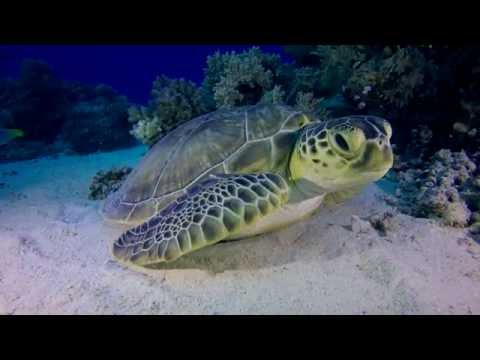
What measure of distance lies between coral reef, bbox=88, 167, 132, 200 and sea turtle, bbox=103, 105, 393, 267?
1.34 metres

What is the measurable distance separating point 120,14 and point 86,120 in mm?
7959

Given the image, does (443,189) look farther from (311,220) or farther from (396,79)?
(396,79)

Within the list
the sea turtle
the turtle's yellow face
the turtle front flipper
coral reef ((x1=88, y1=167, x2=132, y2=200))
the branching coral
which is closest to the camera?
the turtle front flipper

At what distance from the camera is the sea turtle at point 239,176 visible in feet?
7.35

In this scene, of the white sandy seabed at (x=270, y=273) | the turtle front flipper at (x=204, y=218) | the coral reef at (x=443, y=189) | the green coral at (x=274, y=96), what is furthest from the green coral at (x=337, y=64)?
the turtle front flipper at (x=204, y=218)

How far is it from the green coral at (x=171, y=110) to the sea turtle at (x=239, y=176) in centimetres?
194

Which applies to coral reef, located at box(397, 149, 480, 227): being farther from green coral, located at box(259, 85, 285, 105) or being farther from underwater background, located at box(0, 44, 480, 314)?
green coral, located at box(259, 85, 285, 105)

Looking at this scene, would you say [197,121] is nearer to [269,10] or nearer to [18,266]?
[269,10]

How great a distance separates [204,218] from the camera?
219 centimetres

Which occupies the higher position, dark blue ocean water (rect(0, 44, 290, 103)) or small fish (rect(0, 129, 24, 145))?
small fish (rect(0, 129, 24, 145))

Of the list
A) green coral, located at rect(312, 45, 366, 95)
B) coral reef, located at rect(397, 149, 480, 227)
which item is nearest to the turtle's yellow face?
coral reef, located at rect(397, 149, 480, 227)

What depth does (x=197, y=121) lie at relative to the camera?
3.53 meters

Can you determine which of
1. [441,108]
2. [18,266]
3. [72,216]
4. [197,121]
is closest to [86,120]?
[72,216]

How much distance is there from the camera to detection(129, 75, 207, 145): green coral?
546 centimetres
